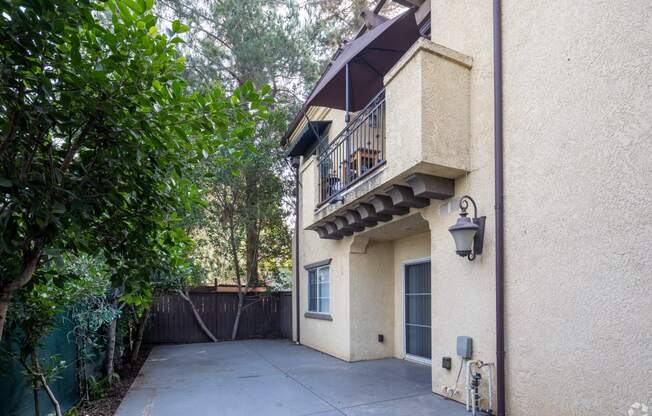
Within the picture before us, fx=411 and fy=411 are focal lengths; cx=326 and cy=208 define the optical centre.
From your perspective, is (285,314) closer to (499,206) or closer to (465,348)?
(465,348)

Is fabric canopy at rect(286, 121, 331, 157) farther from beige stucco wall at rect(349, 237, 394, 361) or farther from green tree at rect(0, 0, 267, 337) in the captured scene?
green tree at rect(0, 0, 267, 337)

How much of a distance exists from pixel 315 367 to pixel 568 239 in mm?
5432

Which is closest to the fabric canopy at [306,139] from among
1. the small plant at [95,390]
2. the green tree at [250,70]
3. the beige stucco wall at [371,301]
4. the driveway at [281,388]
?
the green tree at [250,70]

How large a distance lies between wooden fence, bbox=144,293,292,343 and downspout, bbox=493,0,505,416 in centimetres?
913

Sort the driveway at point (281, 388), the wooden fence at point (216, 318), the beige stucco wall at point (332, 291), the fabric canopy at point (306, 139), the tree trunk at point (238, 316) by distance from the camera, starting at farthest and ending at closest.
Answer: the tree trunk at point (238, 316) → the wooden fence at point (216, 318) → the fabric canopy at point (306, 139) → the beige stucco wall at point (332, 291) → the driveway at point (281, 388)

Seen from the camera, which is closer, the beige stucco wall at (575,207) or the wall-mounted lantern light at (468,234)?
the beige stucco wall at (575,207)

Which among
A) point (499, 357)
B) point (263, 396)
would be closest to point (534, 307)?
point (499, 357)

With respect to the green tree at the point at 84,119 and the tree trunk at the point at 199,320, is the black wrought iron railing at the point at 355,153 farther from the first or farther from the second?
the tree trunk at the point at 199,320

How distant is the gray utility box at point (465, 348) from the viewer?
4.78 m

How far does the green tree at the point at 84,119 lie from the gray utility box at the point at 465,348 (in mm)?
3700

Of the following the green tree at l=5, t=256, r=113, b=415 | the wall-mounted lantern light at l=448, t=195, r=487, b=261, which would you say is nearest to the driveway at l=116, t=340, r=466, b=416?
the green tree at l=5, t=256, r=113, b=415

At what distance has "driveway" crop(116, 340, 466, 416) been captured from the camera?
5129mm

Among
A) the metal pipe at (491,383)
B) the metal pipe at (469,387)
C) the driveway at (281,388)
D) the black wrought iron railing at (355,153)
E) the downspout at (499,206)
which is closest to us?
the downspout at (499,206)

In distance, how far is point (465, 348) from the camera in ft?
15.7
